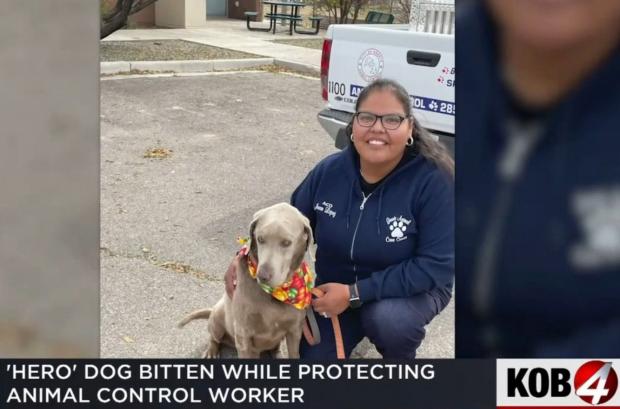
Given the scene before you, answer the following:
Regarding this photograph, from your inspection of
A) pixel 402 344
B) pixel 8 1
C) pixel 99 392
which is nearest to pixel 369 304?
pixel 402 344

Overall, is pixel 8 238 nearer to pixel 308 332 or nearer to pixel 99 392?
pixel 99 392

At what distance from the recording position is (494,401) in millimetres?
1916

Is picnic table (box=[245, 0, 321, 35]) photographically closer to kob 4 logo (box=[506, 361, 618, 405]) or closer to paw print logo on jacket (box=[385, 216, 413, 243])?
paw print logo on jacket (box=[385, 216, 413, 243])

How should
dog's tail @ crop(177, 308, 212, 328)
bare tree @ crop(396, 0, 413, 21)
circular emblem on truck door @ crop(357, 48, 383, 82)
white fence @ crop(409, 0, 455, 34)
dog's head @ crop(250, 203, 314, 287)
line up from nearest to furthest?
1. dog's head @ crop(250, 203, 314, 287)
2. dog's tail @ crop(177, 308, 212, 328)
3. circular emblem on truck door @ crop(357, 48, 383, 82)
4. white fence @ crop(409, 0, 455, 34)
5. bare tree @ crop(396, 0, 413, 21)

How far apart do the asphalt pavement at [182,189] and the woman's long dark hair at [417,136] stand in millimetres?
718

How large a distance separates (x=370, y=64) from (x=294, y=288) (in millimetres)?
1464

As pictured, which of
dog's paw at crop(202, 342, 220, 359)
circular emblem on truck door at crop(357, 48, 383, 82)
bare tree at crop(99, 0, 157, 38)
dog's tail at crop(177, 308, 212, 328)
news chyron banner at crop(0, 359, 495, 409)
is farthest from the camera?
bare tree at crop(99, 0, 157, 38)

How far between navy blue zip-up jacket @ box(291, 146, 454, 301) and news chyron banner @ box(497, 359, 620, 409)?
0.43m

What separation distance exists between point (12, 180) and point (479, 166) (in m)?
1.10

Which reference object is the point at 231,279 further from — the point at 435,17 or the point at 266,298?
the point at 435,17

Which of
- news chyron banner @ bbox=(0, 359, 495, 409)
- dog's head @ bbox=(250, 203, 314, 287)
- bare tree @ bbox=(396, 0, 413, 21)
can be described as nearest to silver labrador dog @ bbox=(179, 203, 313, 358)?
dog's head @ bbox=(250, 203, 314, 287)

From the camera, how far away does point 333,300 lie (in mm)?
2285

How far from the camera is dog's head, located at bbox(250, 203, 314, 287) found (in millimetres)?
2148

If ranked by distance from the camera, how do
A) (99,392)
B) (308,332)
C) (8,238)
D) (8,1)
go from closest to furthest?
(8,1), (8,238), (99,392), (308,332)
